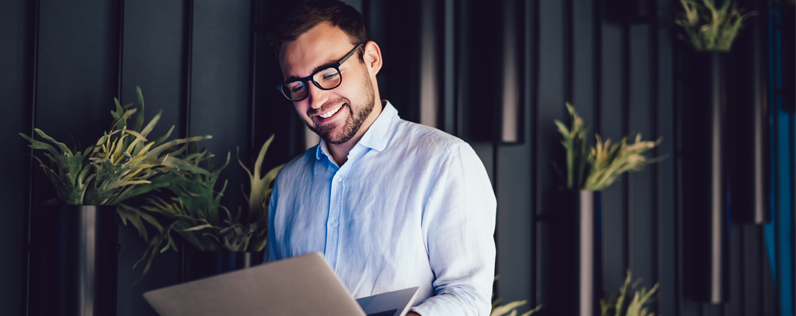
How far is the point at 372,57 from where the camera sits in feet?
4.71

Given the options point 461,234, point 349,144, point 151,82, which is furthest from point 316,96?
point 151,82

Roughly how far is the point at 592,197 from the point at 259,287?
2277 millimetres

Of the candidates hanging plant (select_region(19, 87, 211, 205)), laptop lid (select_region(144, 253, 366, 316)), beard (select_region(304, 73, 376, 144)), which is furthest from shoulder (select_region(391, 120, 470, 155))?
hanging plant (select_region(19, 87, 211, 205))

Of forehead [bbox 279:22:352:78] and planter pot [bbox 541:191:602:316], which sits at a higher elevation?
forehead [bbox 279:22:352:78]

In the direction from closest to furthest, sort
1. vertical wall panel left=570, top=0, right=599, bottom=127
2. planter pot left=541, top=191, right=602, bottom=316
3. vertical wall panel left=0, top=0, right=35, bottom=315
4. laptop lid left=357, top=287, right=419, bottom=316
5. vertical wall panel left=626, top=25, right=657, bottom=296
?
1. laptop lid left=357, top=287, right=419, bottom=316
2. vertical wall panel left=0, top=0, right=35, bottom=315
3. planter pot left=541, top=191, right=602, bottom=316
4. vertical wall panel left=570, top=0, right=599, bottom=127
5. vertical wall panel left=626, top=25, right=657, bottom=296

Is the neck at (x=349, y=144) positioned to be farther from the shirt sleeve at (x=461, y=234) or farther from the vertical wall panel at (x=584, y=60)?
the vertical wall panel at (x=584, y=60)

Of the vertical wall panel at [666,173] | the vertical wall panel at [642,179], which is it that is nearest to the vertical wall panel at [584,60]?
the vertical wall panel at [642,179]

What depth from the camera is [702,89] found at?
3.59 m

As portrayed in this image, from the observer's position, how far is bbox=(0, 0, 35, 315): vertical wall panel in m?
1.68

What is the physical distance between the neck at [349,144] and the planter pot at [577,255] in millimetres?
1626

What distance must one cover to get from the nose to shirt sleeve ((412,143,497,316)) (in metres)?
0.34

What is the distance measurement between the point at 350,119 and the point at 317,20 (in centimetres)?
26

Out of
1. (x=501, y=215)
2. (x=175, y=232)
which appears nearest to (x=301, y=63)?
(x=175, y=232)

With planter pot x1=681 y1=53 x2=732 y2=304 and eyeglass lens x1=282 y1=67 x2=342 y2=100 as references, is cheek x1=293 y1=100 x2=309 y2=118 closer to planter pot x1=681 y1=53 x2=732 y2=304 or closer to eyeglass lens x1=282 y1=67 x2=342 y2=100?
eyeglass lens x1=282 y1=67 x2=342 y2=100
